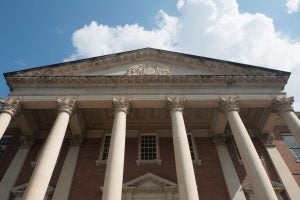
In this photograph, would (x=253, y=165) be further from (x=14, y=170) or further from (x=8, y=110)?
(x=14, y=170)

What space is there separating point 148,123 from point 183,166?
10358 mm

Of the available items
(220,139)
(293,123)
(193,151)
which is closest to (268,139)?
(220,139)

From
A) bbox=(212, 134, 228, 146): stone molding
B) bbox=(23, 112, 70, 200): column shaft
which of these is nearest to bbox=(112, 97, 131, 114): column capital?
bbox=(23, 112, 70, 200): column shaft

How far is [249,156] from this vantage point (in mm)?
16297

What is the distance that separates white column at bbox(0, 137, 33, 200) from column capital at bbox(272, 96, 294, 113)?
21.0 m

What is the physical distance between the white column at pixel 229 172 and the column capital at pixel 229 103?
15.4 feet

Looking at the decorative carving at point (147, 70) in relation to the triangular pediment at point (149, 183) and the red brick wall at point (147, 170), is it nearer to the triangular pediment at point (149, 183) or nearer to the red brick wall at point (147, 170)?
the red brick wall at point (147, 170)

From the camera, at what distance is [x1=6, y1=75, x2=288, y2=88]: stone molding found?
72.1 feet

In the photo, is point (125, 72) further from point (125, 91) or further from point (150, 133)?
point (150, 133)

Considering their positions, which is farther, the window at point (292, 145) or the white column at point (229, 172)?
the window at point (292, 145)

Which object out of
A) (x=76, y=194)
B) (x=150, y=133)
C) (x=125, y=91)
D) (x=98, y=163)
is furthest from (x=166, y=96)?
(x=76, y=194)

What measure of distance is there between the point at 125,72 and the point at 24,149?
37.0ft

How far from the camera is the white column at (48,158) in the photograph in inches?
566

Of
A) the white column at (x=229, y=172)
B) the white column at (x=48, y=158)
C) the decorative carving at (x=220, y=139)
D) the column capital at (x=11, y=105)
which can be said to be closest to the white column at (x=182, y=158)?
the decorative carving at (x=220, y=139)
